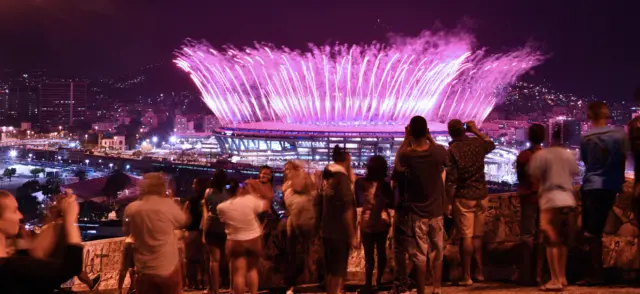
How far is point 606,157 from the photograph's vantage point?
21.8ft

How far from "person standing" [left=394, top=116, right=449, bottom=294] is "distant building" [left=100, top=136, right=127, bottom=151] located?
124241 mm

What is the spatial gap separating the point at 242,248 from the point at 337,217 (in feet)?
3.46

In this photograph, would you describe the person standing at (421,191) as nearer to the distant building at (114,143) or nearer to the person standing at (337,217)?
the person standing at (337,217)

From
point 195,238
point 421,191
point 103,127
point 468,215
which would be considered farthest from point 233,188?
point 103,127

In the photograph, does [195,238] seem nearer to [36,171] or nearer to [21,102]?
[36,171]

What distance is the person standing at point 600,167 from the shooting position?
21.7 feet

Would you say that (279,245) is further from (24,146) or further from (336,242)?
(24,146)

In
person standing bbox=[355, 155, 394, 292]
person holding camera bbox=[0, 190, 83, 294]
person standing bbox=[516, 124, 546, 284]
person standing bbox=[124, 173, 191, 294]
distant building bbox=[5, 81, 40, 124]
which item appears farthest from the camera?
distant building bbox=[5, 81, 40, 124]

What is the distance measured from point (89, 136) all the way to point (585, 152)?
5173 inches

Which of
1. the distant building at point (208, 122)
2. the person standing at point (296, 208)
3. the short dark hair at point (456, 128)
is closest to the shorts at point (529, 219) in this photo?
the short dark hair at point (456, 128)

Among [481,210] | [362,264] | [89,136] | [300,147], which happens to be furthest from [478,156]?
[89,136]

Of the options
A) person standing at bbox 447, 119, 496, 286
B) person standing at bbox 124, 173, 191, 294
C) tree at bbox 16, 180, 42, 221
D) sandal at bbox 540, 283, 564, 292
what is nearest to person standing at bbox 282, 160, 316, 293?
person standing at bbox 447, 119, 496, 286

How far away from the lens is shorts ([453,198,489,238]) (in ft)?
23.8

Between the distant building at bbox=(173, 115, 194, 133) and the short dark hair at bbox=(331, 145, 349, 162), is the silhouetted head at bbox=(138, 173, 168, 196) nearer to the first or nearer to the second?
the short dark hair at bbox=(331, 145, 349, 162)
